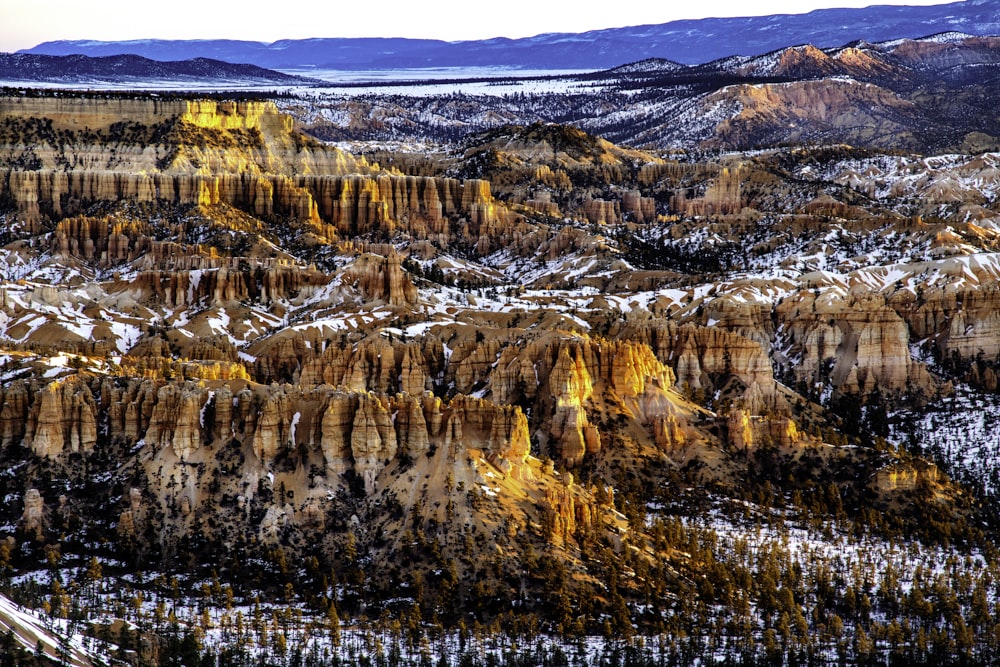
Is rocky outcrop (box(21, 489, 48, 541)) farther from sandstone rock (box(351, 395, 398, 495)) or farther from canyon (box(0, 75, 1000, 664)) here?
sandstone rock (box(351, 395, 398, 495))

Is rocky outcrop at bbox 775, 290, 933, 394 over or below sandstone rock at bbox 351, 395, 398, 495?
below

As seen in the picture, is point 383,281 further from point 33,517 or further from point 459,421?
point 33,517

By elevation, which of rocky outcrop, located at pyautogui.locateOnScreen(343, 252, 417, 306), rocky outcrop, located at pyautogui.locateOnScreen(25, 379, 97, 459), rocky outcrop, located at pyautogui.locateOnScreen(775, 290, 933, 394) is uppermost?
rocky outcrop, located at pyautogui.locateOnScreen(25, 379, 97, 459)

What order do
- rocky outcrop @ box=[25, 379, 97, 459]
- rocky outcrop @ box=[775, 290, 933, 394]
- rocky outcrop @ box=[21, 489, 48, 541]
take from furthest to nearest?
rocky outcrop @ box=[775, 290, 933, 394] → rocky outcrop @ box=[25, 379, 97, 459] → rocky outcrop @ box=[21, 489, 48, 541]

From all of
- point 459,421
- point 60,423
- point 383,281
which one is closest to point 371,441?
point 459,421

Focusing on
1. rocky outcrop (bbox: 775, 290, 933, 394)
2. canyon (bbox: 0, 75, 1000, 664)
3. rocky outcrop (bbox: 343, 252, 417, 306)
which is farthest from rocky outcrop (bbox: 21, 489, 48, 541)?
rocky outcrop (bbox: 775, 290, 933, 394)

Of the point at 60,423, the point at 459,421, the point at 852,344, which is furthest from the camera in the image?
the point at 852,344

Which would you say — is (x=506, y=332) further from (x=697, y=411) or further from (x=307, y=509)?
(x=307, y=509)

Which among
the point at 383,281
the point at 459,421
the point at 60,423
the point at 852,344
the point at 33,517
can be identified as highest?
the point at 60,423

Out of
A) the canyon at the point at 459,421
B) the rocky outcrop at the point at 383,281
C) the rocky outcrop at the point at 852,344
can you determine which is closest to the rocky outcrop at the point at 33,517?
the canyon at the point at 459,421

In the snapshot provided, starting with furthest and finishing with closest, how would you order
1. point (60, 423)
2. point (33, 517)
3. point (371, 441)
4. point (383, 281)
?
point (383, 281), point (60, 423), point (371, 441), point (33, 517)

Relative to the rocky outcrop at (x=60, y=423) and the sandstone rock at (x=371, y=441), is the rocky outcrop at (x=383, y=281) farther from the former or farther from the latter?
the rocky outcrop at (x=60, y=423)
